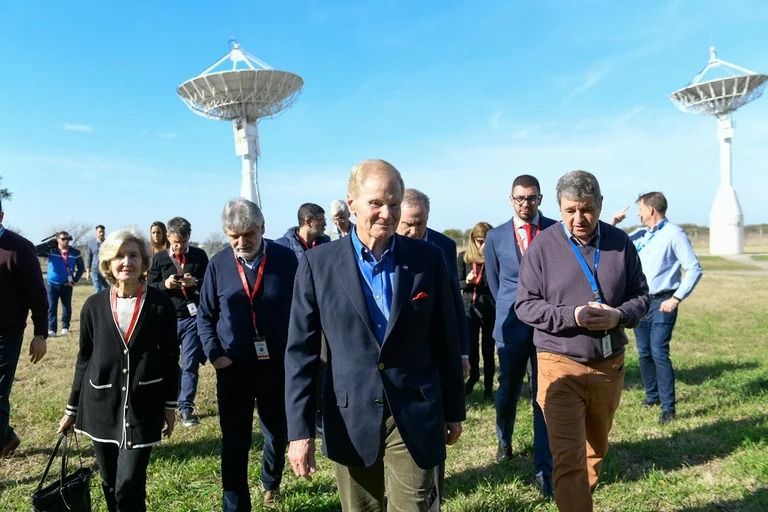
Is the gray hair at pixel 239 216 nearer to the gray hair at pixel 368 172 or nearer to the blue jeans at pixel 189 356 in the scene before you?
the gray hair at pixel 368 172

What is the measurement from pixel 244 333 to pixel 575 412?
200 centimetres

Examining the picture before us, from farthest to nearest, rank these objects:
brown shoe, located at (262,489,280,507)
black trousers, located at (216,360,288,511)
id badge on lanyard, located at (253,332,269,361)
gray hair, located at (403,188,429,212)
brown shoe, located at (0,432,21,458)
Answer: brown shoe, located at (0,432,21,458)
gray hair, located at (403,188,429,212)
brown shoe, located at (262,489,280,507)
id badge on lanyard, located at (253,332,269,361)
black trousers, located at (216,360,288,511)

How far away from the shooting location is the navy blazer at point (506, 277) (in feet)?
13.7

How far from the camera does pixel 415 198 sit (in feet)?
13.7

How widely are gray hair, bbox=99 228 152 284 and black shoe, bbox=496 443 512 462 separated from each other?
2988 mm

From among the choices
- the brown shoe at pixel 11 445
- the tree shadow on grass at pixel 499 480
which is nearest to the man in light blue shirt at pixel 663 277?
the tree shadow on grass at pixel 499 480

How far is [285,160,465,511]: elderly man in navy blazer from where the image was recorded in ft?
7.39

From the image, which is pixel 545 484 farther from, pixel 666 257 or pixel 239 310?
pixel 666 257

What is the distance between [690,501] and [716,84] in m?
50.5

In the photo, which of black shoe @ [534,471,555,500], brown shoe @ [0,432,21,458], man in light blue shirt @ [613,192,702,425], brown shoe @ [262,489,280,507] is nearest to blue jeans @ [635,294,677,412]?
man in light blue shirt @ [613,192,702,425]

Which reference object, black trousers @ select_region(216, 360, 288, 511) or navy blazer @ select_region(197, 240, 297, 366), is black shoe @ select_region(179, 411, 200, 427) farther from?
navy blazer @ select_region(197, 240, 297, 366)

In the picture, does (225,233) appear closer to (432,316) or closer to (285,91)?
(432,316)

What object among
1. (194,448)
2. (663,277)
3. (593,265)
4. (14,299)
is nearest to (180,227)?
(14,299)

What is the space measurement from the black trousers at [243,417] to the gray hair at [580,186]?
203cm
